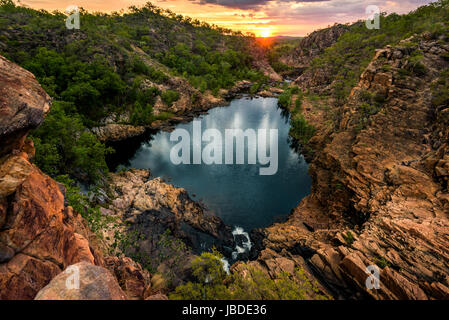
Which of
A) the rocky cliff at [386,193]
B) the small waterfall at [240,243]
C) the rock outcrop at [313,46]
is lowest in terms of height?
the small waterfall at [240,243]

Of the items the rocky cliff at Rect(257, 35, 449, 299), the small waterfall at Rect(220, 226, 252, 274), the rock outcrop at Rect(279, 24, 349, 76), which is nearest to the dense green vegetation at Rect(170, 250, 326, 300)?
the rocky cliff at Rect(257, 35, 449, 299)

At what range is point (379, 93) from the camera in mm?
25219

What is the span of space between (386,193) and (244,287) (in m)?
13.8

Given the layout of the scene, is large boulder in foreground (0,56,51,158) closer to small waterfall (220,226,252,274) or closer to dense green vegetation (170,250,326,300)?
dense green vegetation (170,250,326,300)

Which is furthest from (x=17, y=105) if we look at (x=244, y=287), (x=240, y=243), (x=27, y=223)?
(x=240, y=243)

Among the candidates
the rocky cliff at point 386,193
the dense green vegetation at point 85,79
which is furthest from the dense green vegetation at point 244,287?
the dense green vegetation at point 85,79

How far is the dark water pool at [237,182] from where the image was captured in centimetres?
2795

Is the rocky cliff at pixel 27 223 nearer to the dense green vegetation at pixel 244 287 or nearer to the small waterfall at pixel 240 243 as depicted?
the dense green vegetation at pixel 244 287

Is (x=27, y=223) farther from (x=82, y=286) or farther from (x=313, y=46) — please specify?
(x=313, y=46)

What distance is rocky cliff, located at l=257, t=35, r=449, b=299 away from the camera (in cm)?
1147

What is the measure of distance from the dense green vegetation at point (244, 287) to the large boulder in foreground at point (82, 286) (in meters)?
5.00

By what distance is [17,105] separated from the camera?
812 cm

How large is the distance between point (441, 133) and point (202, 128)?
4060 cm
